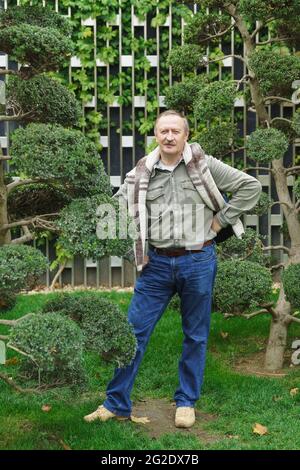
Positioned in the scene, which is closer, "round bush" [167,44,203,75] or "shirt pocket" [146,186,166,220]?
"shirt pocket" [146,186,166,220]

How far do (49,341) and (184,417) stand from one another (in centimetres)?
133

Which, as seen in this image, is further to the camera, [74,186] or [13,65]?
[13,65]

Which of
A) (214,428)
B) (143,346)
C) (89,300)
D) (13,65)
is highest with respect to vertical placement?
(13,65)

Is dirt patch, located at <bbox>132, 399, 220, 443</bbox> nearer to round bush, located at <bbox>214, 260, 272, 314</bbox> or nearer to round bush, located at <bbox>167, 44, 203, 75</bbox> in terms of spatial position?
round bush, located at <bbox>214, 260, 272, 314</bbox>

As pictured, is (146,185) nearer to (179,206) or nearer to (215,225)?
(179,206)

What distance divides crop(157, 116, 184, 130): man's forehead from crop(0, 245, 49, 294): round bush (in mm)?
1035

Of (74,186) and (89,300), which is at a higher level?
(74,186)

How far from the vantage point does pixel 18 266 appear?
11.7 feet

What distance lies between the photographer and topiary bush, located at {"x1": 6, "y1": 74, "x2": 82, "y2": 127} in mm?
4066

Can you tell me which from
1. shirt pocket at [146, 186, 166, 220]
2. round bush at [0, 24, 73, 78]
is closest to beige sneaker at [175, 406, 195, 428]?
shirt pocket at [146, 186, 166, 220]
